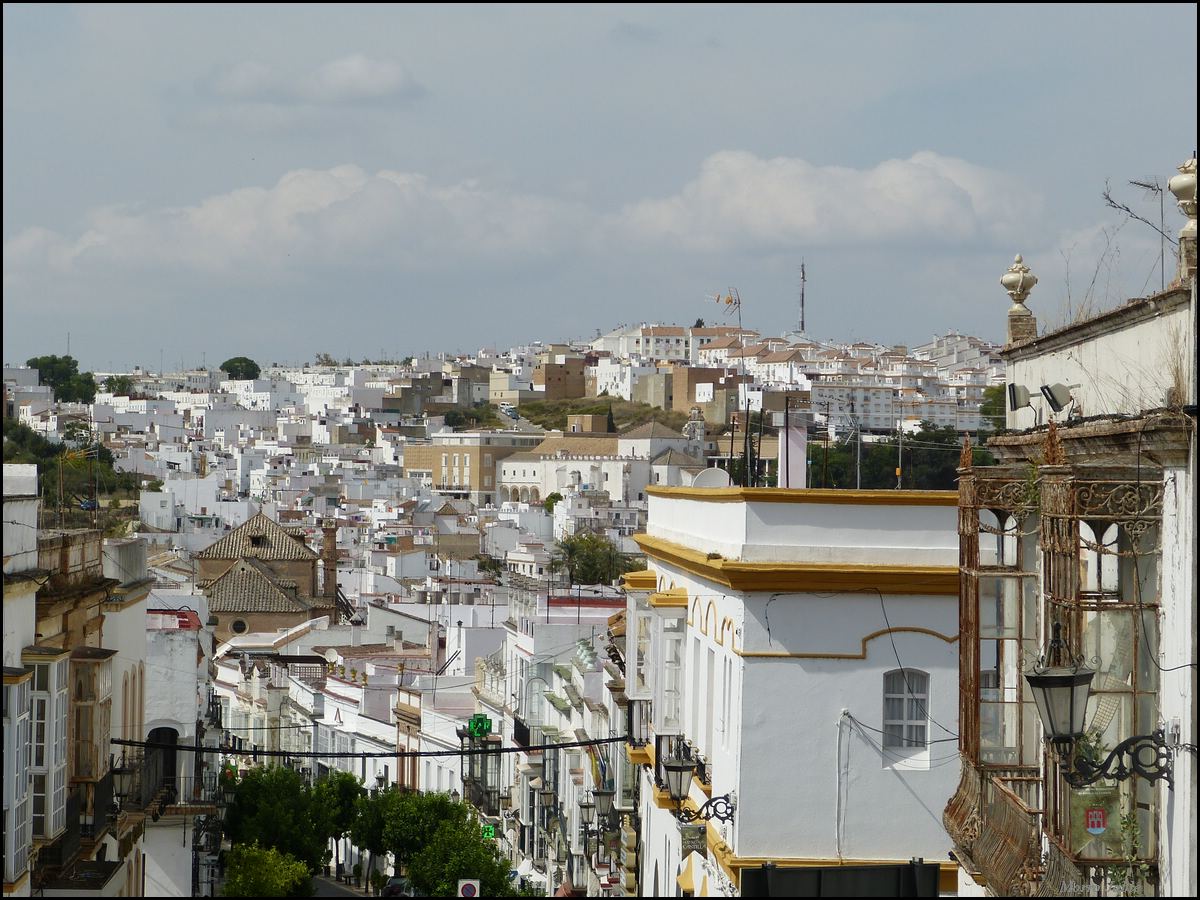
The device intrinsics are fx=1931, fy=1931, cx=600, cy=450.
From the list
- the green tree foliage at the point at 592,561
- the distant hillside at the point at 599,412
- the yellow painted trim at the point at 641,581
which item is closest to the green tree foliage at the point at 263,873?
the yellow painted trim at the point at 641,581

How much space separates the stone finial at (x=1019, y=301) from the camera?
11977mm

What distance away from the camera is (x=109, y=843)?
18016mm

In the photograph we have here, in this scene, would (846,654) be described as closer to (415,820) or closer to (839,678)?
(839,678)

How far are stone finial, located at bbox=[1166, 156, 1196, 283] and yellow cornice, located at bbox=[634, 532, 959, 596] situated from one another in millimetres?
4677

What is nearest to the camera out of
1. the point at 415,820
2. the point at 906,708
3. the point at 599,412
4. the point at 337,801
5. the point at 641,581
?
the point at 906,708

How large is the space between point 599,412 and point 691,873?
16999cm

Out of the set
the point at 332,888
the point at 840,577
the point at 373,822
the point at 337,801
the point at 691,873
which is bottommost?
the point at 332,888

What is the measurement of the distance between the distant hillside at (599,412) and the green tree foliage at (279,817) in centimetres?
13038

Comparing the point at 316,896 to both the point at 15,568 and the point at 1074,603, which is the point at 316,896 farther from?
the point at 1074,603

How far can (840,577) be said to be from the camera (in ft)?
42.1

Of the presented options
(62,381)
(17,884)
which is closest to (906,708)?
(17,884)

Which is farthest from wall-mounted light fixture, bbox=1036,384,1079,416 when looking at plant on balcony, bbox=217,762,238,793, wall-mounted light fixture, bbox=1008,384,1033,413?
plant on balcony, bbox=217,762,238,793

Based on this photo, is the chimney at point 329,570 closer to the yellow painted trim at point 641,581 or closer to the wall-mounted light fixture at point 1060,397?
the yellow painted trim at point 641,581

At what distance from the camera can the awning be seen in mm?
14633
